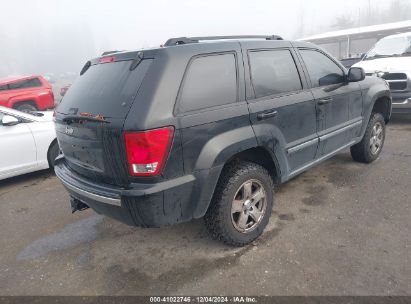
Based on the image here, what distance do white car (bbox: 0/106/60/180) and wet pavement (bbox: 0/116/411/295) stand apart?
0.94 m

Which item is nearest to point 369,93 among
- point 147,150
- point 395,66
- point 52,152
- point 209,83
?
point 209,83

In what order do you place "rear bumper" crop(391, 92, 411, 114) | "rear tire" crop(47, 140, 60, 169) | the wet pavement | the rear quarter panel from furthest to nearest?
"rear bumper" crop(391, 92, 411, 114) < "rear tire" crop(47, 140, 60, 169) < the rear quarter panel < the wet pavement

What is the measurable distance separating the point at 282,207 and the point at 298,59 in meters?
1.65

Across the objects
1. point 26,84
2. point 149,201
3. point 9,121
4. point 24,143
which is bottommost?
point 24,143

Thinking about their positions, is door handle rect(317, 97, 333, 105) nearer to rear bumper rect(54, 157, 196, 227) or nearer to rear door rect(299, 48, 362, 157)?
rear door rect(299, 48, 362, 157)

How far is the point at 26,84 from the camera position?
12.1m

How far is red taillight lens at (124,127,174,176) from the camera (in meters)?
2.27

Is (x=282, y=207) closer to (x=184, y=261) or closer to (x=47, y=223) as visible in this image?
(x=184, y=261)

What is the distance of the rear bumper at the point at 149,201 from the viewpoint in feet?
7.73

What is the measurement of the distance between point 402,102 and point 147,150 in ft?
20.6

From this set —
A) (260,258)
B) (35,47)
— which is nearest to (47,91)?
(260,258)

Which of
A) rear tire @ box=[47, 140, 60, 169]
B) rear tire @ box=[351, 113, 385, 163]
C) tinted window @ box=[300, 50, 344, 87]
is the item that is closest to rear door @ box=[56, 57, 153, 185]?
tinted window @ box=[300, 50, 344, 87]

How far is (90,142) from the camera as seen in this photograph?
260 cm

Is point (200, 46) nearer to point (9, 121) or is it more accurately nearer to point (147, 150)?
point (147, 150)
